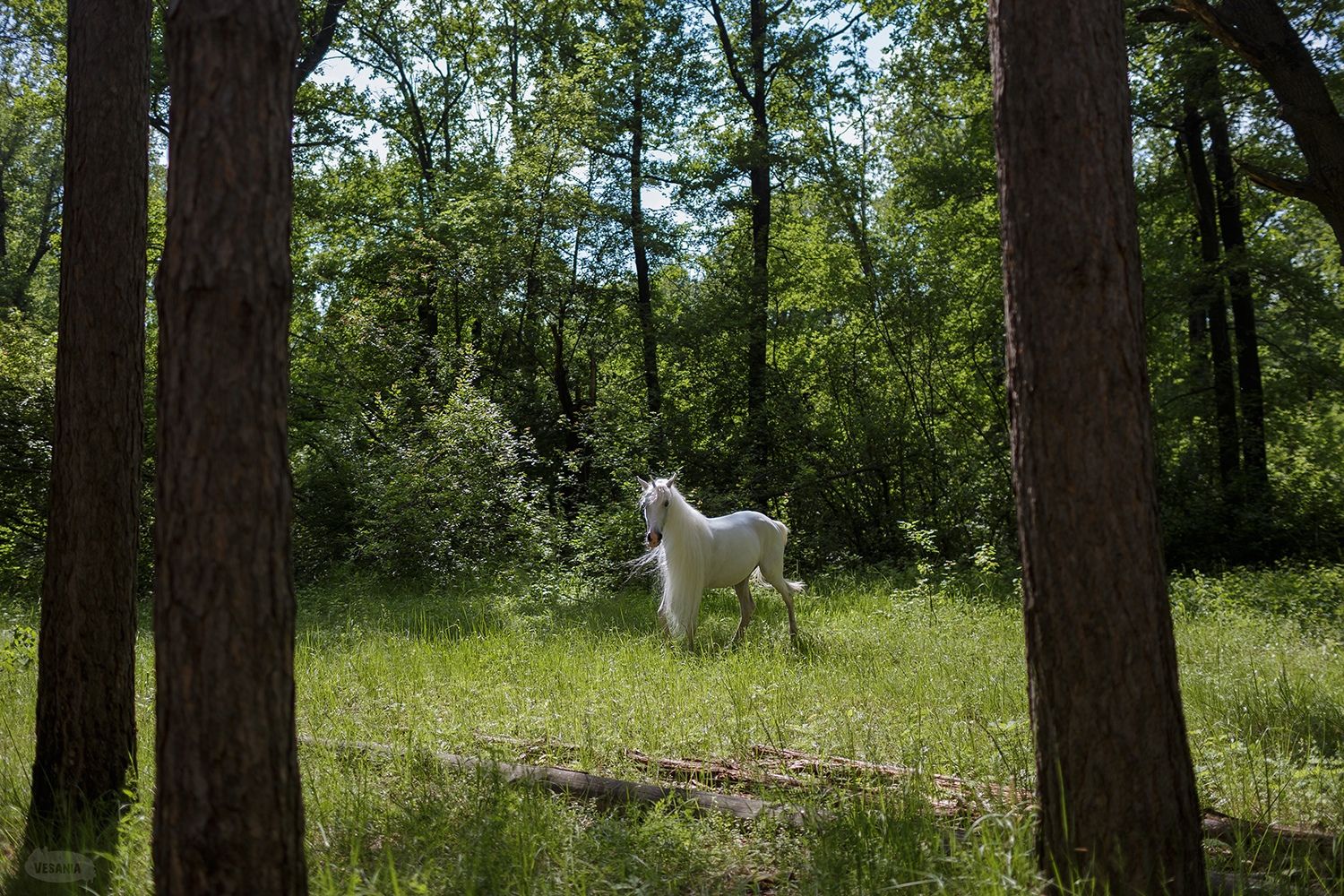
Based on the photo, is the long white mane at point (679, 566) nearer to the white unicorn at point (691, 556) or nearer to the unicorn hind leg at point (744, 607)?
the white unicorn at point (691, 556)

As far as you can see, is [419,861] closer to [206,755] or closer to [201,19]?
[206,755]

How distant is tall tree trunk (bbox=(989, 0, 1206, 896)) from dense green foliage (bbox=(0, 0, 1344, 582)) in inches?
451

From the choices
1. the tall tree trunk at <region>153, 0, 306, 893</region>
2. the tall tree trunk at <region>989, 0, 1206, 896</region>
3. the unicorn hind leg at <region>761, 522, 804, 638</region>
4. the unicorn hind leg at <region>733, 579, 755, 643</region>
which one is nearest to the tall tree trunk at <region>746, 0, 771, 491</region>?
the unicorn hind leg at <region>761, 522, 804, 638</region>

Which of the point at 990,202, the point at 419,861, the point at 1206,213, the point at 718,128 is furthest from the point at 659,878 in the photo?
the point at 718,128

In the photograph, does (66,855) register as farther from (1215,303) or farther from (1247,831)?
(1215,303)

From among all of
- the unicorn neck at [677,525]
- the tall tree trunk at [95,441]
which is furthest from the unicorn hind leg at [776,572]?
the tall tree trunk at [95,441]

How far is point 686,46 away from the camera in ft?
64.9

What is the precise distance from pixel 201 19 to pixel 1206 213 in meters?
17.0

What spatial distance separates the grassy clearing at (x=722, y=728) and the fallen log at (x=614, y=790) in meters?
0.08

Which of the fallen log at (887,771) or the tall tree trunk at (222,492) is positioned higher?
the tall tree trunk at (222,492)

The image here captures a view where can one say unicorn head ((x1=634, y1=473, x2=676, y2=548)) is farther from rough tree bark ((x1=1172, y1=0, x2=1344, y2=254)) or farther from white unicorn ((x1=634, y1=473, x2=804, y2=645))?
rough tree bark ((x1=1172, y1=0, x2=1344, y2=254))

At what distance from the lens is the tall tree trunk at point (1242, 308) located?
48.0ft

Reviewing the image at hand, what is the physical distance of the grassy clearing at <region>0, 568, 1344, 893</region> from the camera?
12.1 ft

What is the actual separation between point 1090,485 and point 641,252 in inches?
666
